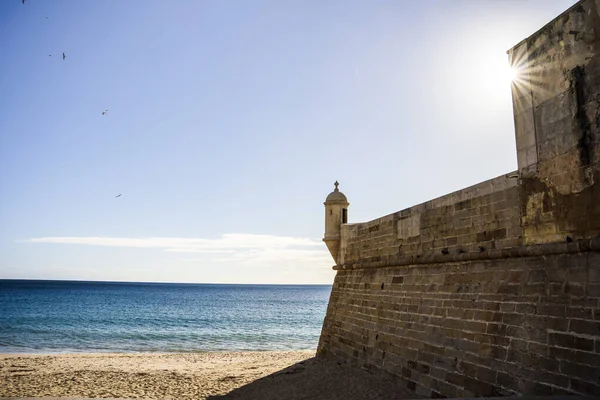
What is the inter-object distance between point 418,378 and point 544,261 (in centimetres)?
325

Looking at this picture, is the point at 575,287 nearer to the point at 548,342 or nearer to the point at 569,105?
the point at 548,342

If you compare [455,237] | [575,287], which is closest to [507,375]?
[575,287]

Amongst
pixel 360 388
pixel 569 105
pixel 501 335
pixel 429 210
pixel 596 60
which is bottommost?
pixel 360 388

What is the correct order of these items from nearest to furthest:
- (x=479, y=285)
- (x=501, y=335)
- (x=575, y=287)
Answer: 1. (x=575, y=287)
2. (x=501, y=335)
3. (x=479, y=285)

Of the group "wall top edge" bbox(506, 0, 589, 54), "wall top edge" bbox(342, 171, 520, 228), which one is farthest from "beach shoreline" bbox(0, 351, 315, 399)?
"wall top edge" bbox(506, 0, 589, 54)

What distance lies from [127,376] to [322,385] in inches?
264

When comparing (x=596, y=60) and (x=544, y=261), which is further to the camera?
(x=544, y=261)

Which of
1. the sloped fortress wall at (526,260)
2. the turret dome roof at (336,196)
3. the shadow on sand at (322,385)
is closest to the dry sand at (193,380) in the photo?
the shadow on sand at (322,385)

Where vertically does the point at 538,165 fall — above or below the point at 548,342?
above

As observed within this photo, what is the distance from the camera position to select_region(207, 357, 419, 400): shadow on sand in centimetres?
852

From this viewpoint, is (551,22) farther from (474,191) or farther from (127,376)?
(127,376)

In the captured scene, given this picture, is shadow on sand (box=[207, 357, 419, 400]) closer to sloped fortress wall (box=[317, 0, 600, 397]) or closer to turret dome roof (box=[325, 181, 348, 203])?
sloped fortress wall (box=[317, 0, 600, 397])

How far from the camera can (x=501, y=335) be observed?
20.7ft

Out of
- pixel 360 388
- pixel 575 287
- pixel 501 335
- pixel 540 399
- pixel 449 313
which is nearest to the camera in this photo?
pixel 540 399
